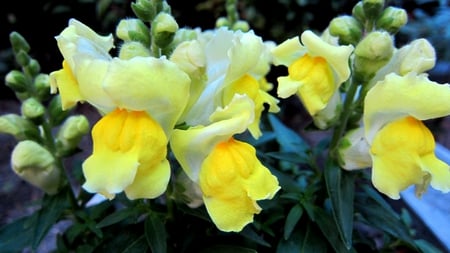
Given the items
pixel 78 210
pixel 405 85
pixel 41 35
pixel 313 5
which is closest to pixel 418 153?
pixel 405 85

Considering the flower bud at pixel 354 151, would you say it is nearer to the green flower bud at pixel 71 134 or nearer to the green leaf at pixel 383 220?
the green leaf at pixel 383 220

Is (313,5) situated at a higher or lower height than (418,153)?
lower

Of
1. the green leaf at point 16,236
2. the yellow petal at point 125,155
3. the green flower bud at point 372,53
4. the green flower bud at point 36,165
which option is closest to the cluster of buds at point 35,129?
the green flower bud at point 36,165

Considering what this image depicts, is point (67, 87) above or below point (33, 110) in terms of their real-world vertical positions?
above

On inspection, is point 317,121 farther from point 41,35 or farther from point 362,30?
point 41,35

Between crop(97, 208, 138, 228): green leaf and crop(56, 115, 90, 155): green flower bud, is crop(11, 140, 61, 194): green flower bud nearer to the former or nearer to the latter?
crop(56, 115, 90, 155): green flower bud

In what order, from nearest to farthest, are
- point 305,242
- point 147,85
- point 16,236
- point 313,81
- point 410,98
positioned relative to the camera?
point 147,85
point 410,98
point 313,81
point 305,242
point 16,236

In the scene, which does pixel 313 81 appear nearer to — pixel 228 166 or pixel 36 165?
pixel 228 166

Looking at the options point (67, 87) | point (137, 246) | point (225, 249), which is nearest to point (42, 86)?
point (67, 87)
